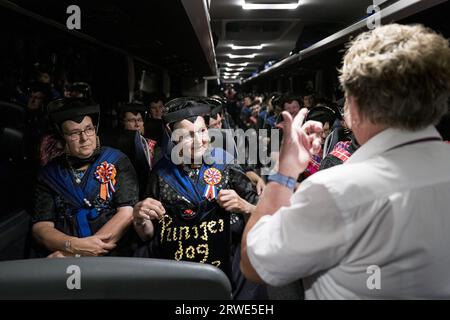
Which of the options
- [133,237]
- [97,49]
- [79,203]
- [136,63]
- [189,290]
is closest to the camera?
[189,290]

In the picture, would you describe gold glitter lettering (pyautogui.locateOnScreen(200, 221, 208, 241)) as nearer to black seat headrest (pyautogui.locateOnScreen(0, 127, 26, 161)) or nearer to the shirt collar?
the shirt collar

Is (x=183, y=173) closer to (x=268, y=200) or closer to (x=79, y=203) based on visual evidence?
(x=79, y=203)

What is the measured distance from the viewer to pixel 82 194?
5.85 ft

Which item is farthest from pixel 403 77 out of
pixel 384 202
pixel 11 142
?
pixel 11 142

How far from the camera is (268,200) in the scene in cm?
96

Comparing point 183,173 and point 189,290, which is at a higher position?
point 183,173

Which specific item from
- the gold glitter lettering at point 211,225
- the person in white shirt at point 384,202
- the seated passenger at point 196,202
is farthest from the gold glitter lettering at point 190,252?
the person in white shirt at point 384,202

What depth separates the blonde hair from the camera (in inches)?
31.8

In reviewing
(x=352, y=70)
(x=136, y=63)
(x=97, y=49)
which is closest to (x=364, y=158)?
(x=352, y=70)

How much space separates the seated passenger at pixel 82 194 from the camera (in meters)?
1.70

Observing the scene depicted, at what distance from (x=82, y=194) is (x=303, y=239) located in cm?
135

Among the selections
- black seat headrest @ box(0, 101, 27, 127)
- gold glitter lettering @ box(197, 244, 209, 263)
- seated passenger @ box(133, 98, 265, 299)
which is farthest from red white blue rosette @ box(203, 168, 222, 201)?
black seat headrest @ box(0, 101, 27, 127)

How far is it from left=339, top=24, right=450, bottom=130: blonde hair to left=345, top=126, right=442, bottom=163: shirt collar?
0.05 ft

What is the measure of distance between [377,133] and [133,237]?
1446mm
